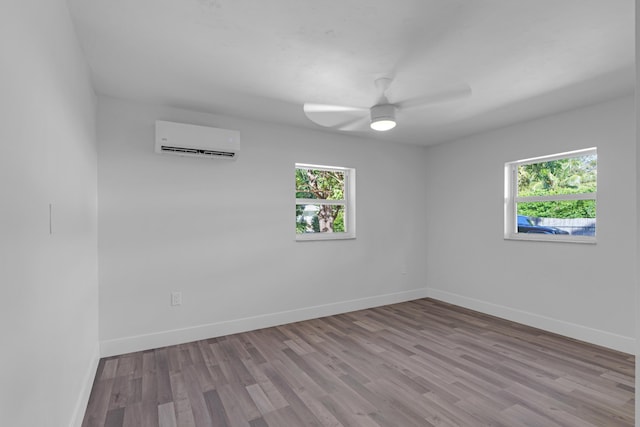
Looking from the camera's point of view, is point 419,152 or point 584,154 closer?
point 584,154

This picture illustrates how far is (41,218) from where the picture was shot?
1286mm

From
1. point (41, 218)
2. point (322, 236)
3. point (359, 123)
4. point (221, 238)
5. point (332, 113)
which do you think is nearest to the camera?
point (41, 218)

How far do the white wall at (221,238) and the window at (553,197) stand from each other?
1.60 metres

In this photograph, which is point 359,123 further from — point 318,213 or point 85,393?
point 85,393

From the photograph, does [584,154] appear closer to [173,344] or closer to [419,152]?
[419,152]

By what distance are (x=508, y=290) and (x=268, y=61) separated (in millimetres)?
3755

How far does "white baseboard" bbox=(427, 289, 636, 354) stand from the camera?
3.06 metres

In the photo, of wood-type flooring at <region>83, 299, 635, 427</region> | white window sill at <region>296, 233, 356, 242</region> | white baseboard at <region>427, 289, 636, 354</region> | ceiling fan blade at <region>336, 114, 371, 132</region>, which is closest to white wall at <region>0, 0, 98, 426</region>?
wood-type flooring at <region>83, 299, 635, 427</region>

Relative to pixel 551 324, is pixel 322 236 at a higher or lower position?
higher

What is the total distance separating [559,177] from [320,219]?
280 cm

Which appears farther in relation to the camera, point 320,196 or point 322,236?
point 320,196

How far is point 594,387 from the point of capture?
7.85 feet

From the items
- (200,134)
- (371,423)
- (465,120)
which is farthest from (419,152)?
(371,423)

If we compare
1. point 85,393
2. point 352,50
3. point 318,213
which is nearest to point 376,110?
point 352,50
